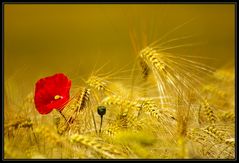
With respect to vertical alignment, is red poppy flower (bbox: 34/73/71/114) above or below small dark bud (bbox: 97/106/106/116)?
above

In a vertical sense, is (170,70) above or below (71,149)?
above

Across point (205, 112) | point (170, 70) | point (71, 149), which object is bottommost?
point (71, 149)

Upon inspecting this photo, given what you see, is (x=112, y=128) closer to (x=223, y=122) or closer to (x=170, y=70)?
(x=170, y=70)

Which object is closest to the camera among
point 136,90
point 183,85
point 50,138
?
point 50,138

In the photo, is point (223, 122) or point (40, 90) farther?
point (223, 122)

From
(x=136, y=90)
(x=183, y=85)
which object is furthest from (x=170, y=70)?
(x=136, y=90)

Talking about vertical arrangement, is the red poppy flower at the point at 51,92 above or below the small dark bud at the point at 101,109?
above

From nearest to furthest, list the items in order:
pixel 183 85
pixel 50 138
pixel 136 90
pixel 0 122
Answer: pixel 50 138 < pixel 0 122 < pixel 183 85 < pixel 136 90

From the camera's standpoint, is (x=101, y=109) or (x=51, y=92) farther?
(x=51, y=92)
